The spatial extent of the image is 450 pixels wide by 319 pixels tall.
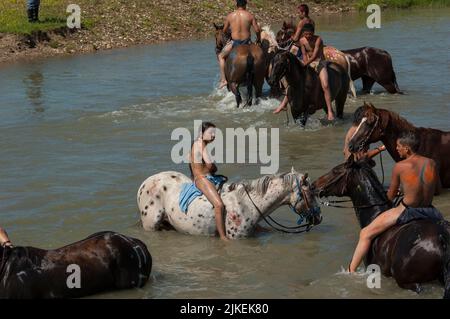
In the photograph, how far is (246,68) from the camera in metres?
18.4

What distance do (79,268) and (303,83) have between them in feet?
27.8

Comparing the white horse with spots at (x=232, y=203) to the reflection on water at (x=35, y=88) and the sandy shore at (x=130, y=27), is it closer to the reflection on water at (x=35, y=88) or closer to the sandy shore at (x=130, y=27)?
the reflection on water at (x=35, y=88)

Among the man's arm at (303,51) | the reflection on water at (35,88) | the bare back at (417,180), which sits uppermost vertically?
the bare back at (417,180)

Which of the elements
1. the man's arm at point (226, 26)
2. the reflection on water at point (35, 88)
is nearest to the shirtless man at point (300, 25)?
the man's arm at point (226, 26)

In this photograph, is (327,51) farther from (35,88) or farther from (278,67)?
(35,88)

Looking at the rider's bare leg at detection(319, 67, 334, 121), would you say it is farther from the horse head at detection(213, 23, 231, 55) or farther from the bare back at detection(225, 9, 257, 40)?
the horse head at detection(213, 23, 231, 55)

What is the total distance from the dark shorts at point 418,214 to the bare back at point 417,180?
0.05 m

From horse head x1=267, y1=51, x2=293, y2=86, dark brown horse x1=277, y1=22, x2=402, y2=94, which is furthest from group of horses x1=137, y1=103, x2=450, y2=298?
dark brown horse x1=277, y1=22, x2=402, y2=94

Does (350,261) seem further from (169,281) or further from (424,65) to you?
(424,65)

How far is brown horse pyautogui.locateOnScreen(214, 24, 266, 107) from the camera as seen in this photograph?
18.4 metres

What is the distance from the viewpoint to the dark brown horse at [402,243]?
8.55 meters

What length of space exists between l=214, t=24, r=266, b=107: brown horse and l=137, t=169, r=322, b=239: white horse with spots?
7448mm

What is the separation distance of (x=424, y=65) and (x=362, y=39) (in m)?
6.03

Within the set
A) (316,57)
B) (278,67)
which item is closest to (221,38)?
(316,57)
